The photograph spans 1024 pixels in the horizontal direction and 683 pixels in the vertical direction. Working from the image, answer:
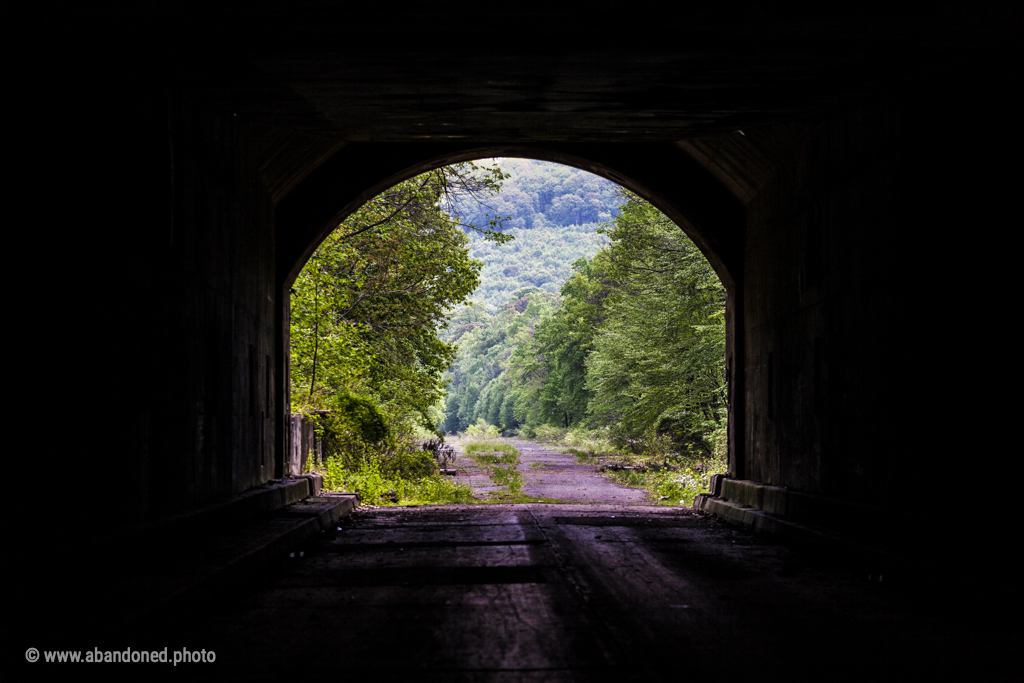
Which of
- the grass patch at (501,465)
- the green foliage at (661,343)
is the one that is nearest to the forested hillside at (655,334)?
the green foliage at (661,343)

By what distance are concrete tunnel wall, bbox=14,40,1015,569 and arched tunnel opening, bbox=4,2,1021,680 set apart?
0.11ft

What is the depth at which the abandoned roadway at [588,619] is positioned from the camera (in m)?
3.99

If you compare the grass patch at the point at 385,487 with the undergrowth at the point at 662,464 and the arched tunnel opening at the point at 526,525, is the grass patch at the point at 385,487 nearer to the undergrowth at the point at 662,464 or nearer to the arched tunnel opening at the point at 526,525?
the undergrowth at the point at 662,464

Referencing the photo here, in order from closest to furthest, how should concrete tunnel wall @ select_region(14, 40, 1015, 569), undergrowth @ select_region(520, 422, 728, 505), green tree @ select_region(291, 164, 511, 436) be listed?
1. concrete tunnel wall @ select_region(14, 40, 1015, 569)
2. green tree @ select_region(291, 164, 511, 436)
3. undergrowth @ select_region(520, 422, 728, 505)

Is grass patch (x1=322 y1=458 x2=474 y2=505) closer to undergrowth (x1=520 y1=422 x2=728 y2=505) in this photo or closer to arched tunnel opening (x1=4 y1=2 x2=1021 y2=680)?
undergrowth (x1=520 y1=422 x2=728 y2=505)

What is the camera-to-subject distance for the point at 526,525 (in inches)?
393

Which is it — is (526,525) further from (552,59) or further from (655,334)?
(655,334)

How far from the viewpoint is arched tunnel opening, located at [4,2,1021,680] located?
461 centimetres

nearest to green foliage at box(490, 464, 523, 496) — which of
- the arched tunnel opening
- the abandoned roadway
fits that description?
the arched tunnel opening
